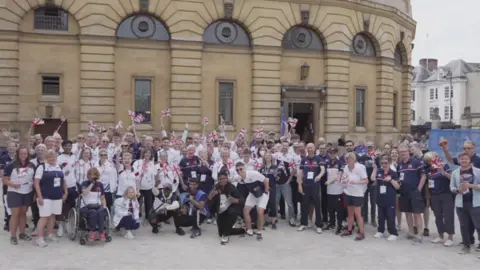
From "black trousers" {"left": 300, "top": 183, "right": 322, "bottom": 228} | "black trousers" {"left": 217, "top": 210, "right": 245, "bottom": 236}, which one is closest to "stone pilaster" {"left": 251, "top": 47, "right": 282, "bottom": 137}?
"black trousers" {"left": 300, "top": 183, "right": 322, "bottom": 228}

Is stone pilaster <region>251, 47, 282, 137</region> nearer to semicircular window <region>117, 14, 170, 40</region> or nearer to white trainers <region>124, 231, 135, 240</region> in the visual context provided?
semicircular window <region>117, 14, 170, 40</region>

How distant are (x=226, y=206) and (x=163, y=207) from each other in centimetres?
152

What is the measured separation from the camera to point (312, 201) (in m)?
11.8

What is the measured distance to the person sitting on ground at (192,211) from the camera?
1097cm

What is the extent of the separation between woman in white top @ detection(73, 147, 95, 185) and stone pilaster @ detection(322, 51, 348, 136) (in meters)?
16.9

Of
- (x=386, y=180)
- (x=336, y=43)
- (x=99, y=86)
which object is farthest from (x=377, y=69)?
(x=386, y=180)

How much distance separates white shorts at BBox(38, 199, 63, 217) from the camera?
9.80 m

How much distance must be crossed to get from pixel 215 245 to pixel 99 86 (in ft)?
46.2

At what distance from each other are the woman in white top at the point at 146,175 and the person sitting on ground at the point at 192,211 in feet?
3.46

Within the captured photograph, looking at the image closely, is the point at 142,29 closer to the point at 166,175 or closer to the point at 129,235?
the point at 166,175

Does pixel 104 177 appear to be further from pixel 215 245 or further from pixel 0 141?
pixel 0 141

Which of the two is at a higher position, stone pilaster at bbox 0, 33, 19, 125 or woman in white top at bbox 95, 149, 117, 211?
stone pilaster at bbox 0, 33, 19, 125

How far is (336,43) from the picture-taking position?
25.8 meters

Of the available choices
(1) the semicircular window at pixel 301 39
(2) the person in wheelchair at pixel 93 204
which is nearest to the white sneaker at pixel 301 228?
(2) the person in wheelchair at pixel 93 204
